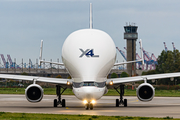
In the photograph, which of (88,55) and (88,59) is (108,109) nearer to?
(88,59)

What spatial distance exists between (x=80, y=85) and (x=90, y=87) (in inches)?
28.5

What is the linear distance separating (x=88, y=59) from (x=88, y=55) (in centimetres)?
29

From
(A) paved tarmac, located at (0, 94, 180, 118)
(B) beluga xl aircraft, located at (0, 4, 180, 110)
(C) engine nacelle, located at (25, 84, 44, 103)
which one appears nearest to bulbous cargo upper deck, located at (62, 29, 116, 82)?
(B) beluga xl aircraft, located at (0, 4, 180, 110)

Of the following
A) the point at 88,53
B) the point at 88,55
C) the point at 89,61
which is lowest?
the point at 89,61

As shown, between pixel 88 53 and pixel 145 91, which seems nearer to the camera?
pixel 88 53

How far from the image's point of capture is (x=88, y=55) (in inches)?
947

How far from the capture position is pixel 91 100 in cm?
2381

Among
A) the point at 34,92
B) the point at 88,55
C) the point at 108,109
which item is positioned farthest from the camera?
the point at 34,92

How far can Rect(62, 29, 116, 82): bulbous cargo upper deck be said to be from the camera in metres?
23.9

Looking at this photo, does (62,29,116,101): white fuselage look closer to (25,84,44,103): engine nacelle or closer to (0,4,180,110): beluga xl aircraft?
(0,4,180,110): beluga xl aircraft

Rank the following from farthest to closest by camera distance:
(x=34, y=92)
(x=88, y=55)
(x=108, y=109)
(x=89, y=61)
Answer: (x=34, y=92) < (x=108, y=109) < (x=88, y=55) < (x=89, y=61)

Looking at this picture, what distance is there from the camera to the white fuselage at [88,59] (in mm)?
23547

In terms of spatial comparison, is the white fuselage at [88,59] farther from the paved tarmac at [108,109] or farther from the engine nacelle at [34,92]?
the engine nacelle at [34,92]

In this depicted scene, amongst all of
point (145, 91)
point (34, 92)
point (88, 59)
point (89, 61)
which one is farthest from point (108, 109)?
point (34, 92)
